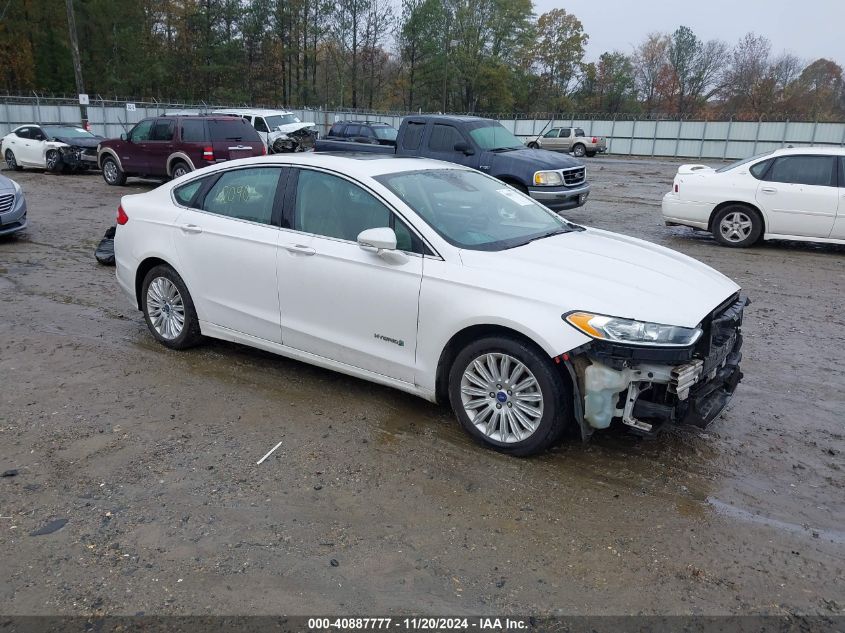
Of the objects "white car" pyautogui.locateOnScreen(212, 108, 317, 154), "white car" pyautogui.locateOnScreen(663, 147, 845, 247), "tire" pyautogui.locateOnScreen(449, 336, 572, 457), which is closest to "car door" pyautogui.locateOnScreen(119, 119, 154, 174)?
"white car" pyautogui.locateOnScreen(212, 108, 317, 154)

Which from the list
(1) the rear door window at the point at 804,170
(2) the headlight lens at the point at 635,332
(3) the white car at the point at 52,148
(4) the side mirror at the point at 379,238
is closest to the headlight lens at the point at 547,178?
(1) the rear door window at the point at 804,170

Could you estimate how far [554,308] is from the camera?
3.73m

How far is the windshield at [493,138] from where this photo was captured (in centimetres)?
1270

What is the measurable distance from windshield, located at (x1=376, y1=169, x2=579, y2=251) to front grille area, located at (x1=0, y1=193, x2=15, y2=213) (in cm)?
814

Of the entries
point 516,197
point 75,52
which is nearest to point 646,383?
point 516,197

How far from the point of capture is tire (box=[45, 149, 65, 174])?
2048cm

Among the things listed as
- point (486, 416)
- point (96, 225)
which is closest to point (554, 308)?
point (486, 416)

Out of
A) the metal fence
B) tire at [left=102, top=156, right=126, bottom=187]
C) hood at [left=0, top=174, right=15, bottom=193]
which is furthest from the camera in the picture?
the metal fence

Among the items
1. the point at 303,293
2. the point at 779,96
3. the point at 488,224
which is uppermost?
the point at 779,96

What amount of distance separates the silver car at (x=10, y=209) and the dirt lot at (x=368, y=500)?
5.35 m

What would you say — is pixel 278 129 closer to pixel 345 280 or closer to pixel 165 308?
pixel 165 308

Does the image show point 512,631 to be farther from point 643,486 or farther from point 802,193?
point 802,193

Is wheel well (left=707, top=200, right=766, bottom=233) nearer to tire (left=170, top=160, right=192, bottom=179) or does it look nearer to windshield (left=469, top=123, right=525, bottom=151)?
windshield (left=469, top=123, right=525, bottom=151)

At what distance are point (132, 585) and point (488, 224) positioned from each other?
122 inches
